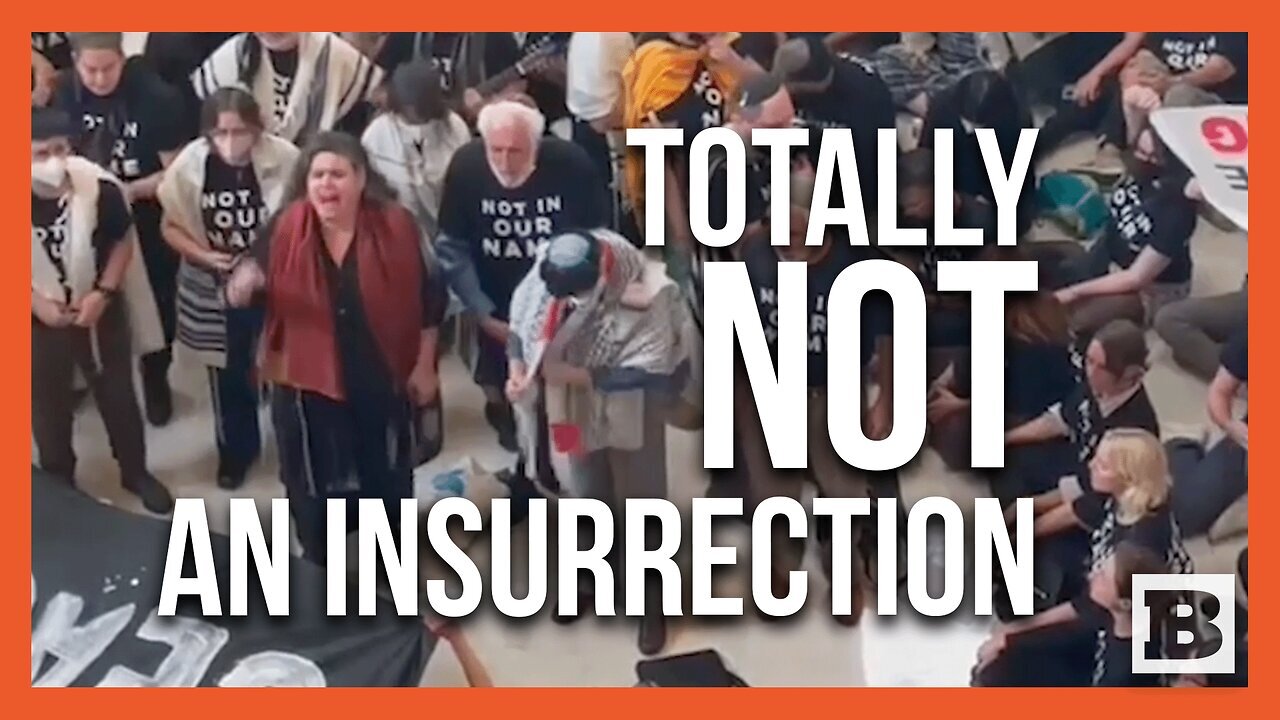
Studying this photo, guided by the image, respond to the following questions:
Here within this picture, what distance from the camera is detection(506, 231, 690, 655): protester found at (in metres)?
2.14

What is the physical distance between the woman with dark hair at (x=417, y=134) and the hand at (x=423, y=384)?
8.0 inches

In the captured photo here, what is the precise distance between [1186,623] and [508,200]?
3.41ft

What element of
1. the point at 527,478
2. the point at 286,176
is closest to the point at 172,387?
the point at 286,176

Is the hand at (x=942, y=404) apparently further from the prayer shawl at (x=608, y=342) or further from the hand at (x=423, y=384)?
the hand at (x=423, y=384)

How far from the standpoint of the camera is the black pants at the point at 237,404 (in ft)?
7.18

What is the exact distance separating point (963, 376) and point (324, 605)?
2.90 ft

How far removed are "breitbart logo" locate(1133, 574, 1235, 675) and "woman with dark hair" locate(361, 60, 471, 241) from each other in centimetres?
105

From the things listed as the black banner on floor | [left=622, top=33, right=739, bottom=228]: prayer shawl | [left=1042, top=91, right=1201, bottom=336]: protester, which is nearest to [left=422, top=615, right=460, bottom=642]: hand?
the black banner on floor

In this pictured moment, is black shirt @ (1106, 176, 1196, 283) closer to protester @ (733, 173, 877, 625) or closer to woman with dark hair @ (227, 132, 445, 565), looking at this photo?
protester @ (733, 173, 877, 625)

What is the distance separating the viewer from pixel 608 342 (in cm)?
215

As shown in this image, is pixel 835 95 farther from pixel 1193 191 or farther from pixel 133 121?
pixel 133 121

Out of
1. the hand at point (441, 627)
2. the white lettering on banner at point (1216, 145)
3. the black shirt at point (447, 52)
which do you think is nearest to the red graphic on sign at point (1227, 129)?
the white lettering on banner at point (1216, 145)

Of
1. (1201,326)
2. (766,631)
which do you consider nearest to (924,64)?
(1201,326)

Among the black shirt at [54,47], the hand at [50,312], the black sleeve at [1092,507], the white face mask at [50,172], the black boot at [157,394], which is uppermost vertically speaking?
the black shirt at [54,47]
